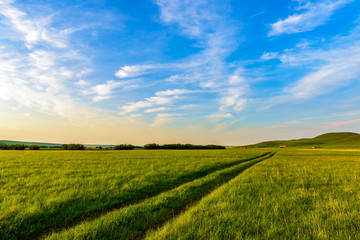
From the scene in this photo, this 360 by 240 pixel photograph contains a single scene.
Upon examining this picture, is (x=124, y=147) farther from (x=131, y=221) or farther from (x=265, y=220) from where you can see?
(x=265, y=220)

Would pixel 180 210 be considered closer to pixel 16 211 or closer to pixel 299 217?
pixel 299 217

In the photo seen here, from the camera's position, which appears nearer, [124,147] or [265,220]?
[265,220]

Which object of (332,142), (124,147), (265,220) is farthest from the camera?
(332,142)

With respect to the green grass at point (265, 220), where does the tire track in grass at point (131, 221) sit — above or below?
below

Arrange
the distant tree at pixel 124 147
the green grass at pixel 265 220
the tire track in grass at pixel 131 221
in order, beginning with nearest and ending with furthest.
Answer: the green grass at pixel 265 220 → the tire track in grass at pixel 131 221 → the distant tree at pixel 124 147

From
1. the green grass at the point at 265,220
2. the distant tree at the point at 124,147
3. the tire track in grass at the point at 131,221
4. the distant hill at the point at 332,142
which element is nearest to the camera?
the green grass at the point at 265,220

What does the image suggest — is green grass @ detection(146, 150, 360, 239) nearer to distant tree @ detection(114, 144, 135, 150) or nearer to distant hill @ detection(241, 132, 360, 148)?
distant tree @ detection(114, 144, 135, 150)

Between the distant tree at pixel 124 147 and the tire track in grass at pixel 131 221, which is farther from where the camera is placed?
the distant tree at pixel 124 147

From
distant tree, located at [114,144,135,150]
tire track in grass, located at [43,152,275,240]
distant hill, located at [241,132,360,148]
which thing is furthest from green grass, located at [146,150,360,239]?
distant hill, located at [241,132,360,148]

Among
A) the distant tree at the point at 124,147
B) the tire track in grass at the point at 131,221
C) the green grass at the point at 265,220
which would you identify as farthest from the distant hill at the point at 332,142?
the tire track in grass at the point at 131,221

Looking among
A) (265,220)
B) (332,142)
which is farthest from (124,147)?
(332,142)

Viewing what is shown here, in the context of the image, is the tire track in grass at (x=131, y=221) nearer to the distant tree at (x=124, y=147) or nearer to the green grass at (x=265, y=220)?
the green grass at (x=265, y=220)

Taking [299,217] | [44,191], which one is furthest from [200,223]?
[44,191]

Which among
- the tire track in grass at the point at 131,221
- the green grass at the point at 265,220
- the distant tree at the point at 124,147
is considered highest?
the green grass at the point at 265,220
